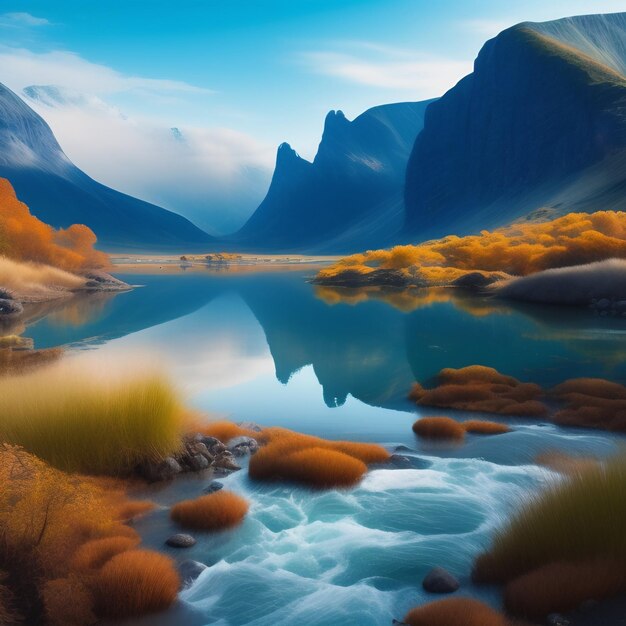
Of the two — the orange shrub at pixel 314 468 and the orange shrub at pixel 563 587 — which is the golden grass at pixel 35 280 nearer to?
the orange shrub at pixel 314 468

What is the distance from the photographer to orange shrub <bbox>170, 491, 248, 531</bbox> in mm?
8805

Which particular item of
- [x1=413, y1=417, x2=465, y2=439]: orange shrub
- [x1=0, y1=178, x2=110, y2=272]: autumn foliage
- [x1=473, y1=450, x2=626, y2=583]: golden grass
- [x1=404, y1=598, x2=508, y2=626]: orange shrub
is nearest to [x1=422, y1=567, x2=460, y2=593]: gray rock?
[x1=473, y1=450, x2=626, y2=583]: golden grass

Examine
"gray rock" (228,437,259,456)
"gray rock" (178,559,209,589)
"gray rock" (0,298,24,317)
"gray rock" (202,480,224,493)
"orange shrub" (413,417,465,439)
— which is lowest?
"gray rock" (178,559,209,589)

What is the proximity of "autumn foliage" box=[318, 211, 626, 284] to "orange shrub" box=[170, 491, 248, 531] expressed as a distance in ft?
135

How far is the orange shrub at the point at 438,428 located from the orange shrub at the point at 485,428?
198mm

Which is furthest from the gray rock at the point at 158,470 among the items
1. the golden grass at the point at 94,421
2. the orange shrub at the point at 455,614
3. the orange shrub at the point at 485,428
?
the orange shrub at the point at 485,428

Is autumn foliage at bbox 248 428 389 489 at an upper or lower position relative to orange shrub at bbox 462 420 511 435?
lower

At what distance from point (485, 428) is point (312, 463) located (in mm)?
4511

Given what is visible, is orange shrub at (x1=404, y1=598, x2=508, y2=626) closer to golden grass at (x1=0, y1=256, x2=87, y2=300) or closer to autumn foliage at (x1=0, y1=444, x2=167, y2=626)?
autumn foliage at (x1=0, y1=444, x2=167, y2=626)

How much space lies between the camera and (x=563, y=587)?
20.3 feet

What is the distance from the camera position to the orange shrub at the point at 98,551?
22.7 ft

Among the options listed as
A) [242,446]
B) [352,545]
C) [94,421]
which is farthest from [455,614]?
[242,446]

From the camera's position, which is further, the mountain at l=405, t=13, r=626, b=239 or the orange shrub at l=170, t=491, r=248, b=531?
the mountain at l=405, t=13, r=626, b=239

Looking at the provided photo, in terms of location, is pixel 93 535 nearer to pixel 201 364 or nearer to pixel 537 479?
pixel 537 479
